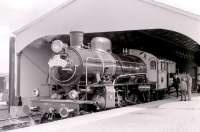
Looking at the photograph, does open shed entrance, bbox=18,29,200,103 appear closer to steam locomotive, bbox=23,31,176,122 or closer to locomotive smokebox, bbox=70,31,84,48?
steam locomotive, bbox=23,31,176,122

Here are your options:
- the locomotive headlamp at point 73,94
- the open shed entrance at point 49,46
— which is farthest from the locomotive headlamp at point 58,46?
the open shed entrance at point 49,46

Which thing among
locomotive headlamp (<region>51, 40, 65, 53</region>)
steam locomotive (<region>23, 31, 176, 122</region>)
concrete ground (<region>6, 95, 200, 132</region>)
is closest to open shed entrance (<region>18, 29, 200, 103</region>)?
steam locomotive (<region>23, 31, 176, 122</region>)

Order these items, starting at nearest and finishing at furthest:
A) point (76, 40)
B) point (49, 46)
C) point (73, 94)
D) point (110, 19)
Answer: point (73, 94) → point (76, 40) → point (110, 19) → point (49, 46)

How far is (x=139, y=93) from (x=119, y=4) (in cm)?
470

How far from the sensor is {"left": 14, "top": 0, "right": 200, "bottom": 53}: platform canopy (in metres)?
14.6

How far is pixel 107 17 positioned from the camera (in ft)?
53.9

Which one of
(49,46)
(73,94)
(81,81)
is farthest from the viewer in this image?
(49,46)

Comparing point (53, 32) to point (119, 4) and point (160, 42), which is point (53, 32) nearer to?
point (119, 4)

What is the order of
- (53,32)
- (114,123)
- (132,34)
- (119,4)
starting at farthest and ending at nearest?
(132,34) < (53,32) < (119,4) < (114,123)

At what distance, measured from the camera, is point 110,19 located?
643 inches

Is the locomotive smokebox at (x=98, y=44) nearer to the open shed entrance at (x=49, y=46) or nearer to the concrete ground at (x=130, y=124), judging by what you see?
the open shed entrance at (x=49, y=46)

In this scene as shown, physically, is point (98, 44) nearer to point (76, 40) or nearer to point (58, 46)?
point (76, 40)

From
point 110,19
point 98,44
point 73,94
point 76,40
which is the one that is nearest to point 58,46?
point 76,40

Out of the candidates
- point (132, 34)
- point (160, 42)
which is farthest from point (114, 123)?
point (160, 42)
